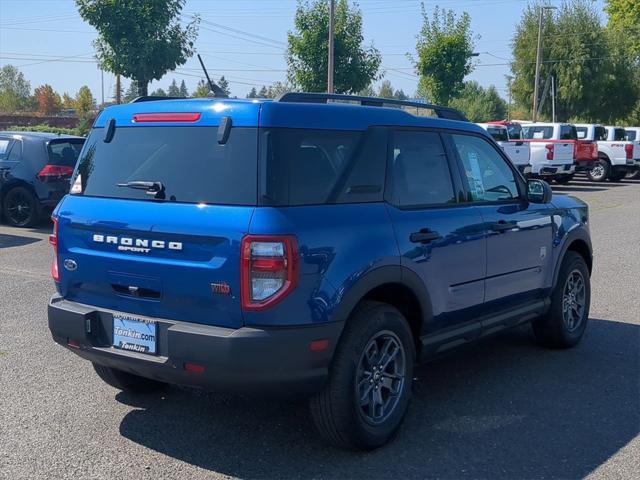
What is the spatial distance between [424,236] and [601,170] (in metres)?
26.7

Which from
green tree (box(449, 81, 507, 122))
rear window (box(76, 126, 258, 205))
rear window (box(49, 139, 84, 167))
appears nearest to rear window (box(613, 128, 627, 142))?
rear window (box(49, 139, 84, 167))

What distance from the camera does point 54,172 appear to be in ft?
43.9

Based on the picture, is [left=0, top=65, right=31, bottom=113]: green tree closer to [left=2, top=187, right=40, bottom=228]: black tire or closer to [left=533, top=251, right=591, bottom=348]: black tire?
[left=2, top=187, right=40, bottom=228]: black tire

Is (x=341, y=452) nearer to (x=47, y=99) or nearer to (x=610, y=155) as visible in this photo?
(x=610, y=155)

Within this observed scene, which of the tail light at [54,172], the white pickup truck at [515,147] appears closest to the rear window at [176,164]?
the tail light at [54,172]

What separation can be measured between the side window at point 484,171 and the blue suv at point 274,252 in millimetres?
214

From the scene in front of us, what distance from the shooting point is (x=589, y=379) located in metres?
5.68

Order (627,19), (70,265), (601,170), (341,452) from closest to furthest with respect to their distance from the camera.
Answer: (341,452), (70,265), (601,170), (627,19)

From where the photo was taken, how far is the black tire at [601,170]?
95.8ft

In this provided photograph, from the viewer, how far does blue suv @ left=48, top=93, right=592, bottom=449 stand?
3832 millimetres

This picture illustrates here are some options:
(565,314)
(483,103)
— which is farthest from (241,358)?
(483,103)

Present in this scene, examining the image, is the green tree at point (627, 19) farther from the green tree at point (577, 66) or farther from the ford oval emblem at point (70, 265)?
the ford oval emblem at point (70, 265)

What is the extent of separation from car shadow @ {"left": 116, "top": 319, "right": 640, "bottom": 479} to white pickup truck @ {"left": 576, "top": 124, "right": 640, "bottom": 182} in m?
24.3

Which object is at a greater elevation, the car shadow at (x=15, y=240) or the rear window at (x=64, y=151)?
the rear window at (x=64, y=151)
